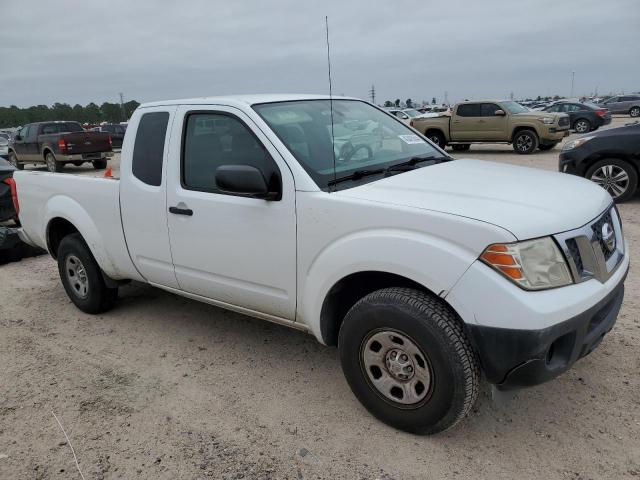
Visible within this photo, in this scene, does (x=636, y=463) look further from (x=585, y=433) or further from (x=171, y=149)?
(x=171, y=149)

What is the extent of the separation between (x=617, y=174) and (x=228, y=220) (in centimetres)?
704

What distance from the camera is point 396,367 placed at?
2.75 m

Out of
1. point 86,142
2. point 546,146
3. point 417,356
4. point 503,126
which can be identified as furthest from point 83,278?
point 546,146

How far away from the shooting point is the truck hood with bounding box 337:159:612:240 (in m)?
2.46

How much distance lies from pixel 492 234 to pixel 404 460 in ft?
3.99

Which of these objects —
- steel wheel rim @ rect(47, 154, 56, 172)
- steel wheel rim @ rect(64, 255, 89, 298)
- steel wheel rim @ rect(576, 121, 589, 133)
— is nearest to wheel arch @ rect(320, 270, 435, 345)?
steel wheel rim @ rect(64, 255, 89, 298)

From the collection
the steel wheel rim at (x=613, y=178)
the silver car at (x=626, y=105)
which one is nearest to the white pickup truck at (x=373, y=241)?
the steel wheel rim at (x=613, y=178)

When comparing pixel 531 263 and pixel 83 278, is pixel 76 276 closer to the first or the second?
pixel 83 278

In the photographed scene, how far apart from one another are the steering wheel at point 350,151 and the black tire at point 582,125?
24216 millimetres

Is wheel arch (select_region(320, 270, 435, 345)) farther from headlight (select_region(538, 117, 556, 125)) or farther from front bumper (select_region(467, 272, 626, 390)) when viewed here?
headlight (select_region(538, 117, 556, 125))

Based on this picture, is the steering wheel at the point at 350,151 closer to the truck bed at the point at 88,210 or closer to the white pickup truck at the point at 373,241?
the white pickup truck at the point at 373,241

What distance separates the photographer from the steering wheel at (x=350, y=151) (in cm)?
330

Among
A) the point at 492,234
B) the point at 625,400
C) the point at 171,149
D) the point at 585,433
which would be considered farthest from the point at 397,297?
the point at 171,149

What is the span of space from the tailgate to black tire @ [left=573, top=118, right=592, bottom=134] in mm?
20192
